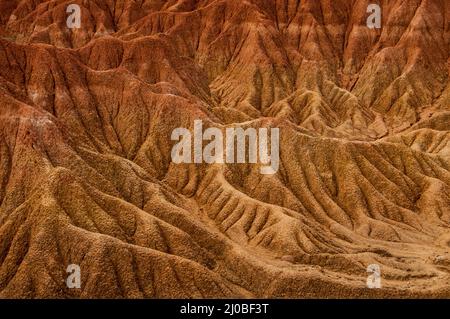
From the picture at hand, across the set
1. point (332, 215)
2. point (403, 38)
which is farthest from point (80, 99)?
point (403, 38)

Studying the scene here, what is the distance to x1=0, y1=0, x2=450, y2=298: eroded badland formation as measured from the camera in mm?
79625

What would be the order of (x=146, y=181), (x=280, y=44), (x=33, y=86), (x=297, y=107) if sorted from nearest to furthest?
(x=146, y=181), (x=33, y=86), (x=297, y=107), (x=280, y=44)

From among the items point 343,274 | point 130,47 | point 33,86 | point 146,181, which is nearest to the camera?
point 343,274

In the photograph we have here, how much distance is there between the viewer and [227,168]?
114500 millimetres

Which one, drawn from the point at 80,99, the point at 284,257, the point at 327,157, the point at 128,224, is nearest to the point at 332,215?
the point at 327,157

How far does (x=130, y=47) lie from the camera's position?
15512 cm

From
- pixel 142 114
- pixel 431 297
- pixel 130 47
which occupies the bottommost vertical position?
pixel 431 297

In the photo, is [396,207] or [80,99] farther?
[80,99]

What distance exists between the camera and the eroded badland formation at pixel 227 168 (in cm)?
7962

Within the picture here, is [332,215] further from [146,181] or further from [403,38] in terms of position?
[403,38]

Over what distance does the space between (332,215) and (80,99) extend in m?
54.8

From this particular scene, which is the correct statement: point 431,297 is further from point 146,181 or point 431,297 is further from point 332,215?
point 146,181

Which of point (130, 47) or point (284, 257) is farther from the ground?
point (130, 47)

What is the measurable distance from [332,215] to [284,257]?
22.7 meters
